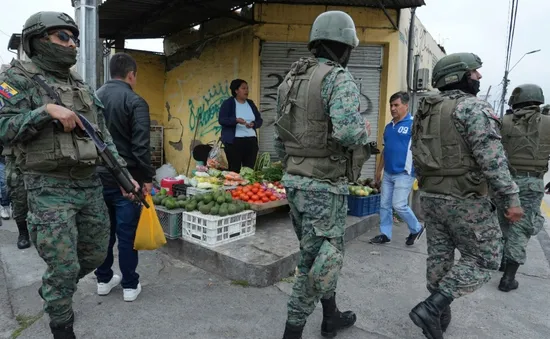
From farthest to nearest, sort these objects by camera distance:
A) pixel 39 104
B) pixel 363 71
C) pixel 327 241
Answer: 1. pixel 363 71
2. pixel 327 241
3. pixel 39 104

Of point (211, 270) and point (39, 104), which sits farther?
point (211, 270)

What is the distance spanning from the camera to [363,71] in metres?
7.08

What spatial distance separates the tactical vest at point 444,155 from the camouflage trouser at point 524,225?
1616 millimetres

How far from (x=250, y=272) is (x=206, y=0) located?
16.4 ft

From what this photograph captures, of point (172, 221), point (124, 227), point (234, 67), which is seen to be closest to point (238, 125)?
point (234, 67)

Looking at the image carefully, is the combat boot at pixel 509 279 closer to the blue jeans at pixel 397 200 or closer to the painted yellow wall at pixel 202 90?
the blue jeans at pixel 397 200

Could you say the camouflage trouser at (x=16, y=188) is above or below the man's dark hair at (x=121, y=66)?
below

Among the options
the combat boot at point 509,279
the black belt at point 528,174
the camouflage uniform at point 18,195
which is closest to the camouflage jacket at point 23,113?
the camouflage uniform at point 18,195

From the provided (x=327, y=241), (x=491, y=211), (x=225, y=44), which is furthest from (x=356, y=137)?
(x=225, y=44)

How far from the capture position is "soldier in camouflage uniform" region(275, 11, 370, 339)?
7.99 feet

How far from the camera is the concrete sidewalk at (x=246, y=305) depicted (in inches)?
116

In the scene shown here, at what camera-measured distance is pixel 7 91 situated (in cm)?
228

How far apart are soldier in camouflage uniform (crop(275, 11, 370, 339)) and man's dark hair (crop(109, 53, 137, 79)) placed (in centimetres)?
151

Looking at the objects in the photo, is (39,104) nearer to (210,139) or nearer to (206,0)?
(206,0)
